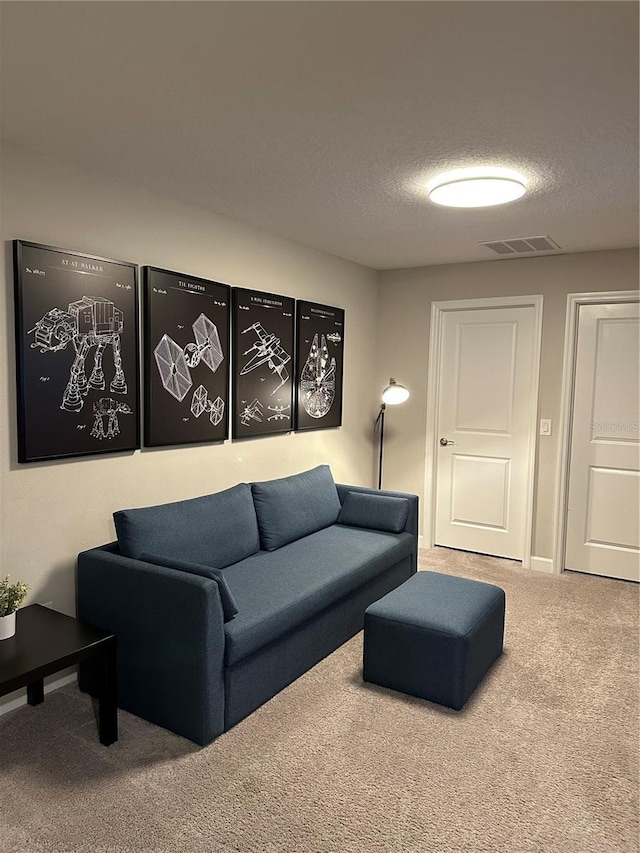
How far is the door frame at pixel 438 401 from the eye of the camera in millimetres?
4496

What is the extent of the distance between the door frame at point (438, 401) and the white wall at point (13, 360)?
45.9 inches

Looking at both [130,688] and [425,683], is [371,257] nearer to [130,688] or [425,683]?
[425,683]

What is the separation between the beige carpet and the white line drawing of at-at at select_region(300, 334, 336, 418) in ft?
6.31

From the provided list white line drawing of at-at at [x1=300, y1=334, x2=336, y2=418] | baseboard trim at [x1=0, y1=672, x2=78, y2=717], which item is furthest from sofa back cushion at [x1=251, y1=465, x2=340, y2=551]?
baseboard trim at [x1=0, y1=672, x2=78, y2=717]

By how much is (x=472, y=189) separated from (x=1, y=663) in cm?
272

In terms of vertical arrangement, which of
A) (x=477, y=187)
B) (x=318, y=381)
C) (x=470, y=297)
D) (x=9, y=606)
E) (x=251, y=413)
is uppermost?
(x=477, y=187)

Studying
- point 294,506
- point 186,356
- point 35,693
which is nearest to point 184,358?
point 186,356

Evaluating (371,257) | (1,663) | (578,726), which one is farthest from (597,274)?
(1,663)

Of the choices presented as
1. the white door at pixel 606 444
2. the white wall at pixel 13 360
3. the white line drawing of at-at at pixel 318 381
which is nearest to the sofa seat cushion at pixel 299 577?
the white wall at pixel 13 360

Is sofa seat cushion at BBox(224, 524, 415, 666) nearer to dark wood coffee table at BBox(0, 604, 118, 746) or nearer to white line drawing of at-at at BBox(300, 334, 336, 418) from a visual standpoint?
dark wood coffee table at BBox(0, 604, 118, 746)

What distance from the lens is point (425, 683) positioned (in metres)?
2.75

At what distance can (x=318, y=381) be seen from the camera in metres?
4.45

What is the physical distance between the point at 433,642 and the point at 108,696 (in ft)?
A: 4.51

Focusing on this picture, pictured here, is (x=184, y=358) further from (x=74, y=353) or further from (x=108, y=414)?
(x=74, y=353)
